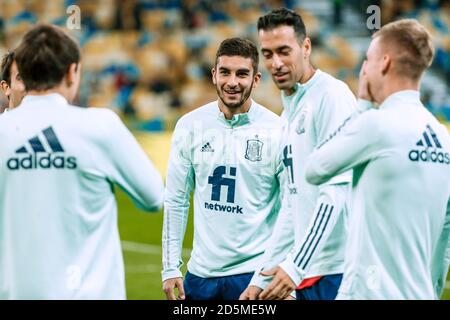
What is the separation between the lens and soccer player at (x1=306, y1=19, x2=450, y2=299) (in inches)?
143

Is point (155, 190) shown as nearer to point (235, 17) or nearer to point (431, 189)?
point (431, 189)

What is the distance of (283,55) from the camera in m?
4.78

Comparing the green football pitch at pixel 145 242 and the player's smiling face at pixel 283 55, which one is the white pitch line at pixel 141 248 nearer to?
the green football pitch at pixel 145 242

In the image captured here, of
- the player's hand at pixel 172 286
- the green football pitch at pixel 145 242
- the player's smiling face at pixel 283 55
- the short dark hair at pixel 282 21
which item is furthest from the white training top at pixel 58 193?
the green football pitch at pixel 145 242

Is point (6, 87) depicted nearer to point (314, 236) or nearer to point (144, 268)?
point (314, 236)

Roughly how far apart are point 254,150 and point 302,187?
1.05 meters

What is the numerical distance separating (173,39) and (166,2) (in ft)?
4.48

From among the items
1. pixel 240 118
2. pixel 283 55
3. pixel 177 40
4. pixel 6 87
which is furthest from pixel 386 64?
pixel 177 40

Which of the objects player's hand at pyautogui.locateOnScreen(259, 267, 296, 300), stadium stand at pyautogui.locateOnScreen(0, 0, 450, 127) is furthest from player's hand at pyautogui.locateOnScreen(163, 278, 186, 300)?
stadium stand at pyautogui.locateOnScreen(0, 0, 450, 127)

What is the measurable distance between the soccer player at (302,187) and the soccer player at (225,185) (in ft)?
2.32

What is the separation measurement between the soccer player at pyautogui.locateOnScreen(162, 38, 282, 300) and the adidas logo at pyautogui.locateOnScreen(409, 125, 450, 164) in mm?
1792

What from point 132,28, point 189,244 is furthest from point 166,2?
point 189,244

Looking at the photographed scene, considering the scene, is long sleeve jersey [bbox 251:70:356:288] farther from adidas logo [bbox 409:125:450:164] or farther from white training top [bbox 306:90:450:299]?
adidas logo [bbox 409:125:450:164]
